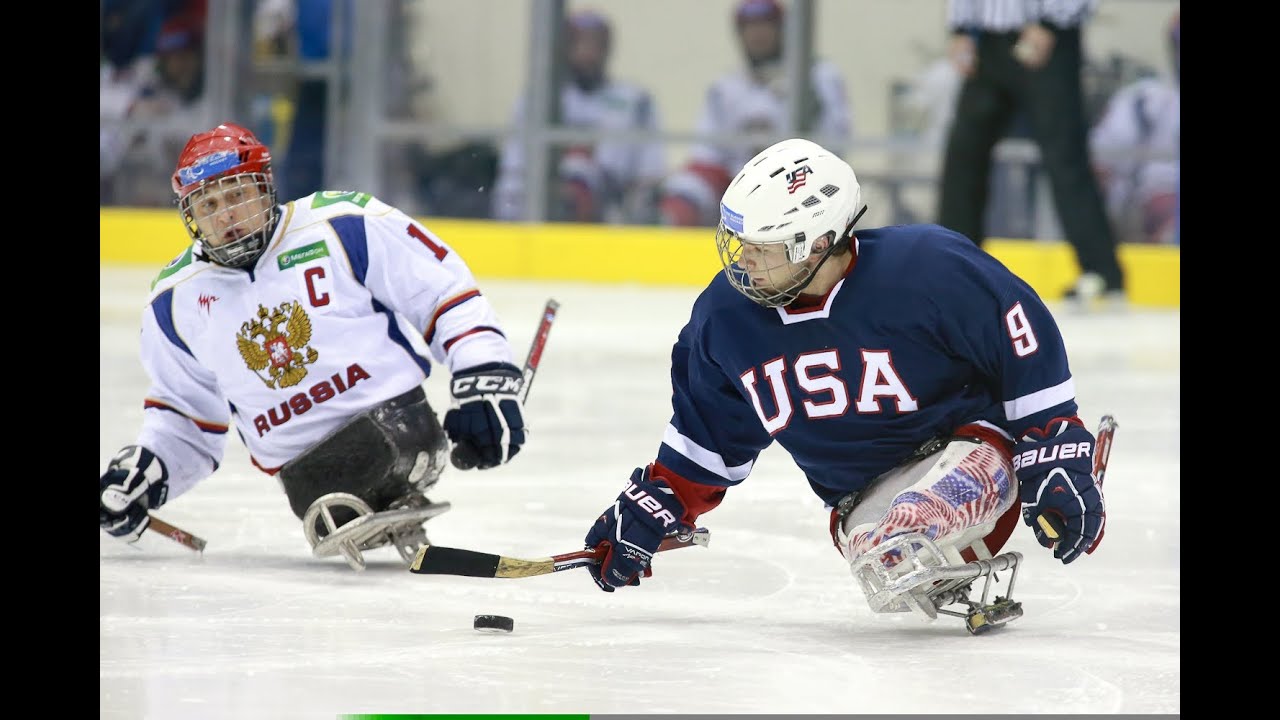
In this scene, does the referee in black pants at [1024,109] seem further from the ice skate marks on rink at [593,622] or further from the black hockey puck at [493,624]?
the black hockey puck at [493,624]

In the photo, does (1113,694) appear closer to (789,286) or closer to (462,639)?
(789,286)

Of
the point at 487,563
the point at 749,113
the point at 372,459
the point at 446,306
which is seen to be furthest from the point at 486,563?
the point at 749,113

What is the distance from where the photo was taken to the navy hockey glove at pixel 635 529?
3.03 meters

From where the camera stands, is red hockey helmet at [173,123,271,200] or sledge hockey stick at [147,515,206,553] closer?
red hockey helmet at [173,123,271,200]

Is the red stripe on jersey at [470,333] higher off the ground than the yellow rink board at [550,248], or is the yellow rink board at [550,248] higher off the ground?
the red stripe on jersey at [470,333]

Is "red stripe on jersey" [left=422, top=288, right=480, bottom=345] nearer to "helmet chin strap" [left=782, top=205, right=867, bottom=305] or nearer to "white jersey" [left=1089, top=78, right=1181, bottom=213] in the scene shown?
"helmet chin strap" [left=782, top=205, right=867, bottom=305]

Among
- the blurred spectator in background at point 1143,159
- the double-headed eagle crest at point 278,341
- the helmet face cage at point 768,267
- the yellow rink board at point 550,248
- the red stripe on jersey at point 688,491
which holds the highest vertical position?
the helmet face cage at point 768,267

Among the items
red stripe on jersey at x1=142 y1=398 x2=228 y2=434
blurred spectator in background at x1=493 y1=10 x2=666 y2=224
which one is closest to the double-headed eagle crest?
red stripe on jersey at x1=142 y1=398 x2=228 y2=434

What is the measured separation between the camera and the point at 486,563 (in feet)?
10.1

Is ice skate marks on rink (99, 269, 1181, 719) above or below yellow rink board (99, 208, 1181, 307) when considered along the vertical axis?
above

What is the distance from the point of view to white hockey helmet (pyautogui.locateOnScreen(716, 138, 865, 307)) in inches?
111

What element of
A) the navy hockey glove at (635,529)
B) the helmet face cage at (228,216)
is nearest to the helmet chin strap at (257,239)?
the helmet face cage at (228,216)

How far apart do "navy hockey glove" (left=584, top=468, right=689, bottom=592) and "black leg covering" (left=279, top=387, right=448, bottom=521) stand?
0.54 m

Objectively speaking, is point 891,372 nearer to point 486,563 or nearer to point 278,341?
point 486,563
